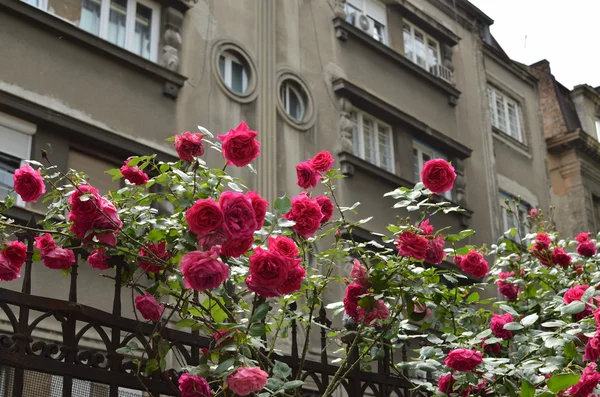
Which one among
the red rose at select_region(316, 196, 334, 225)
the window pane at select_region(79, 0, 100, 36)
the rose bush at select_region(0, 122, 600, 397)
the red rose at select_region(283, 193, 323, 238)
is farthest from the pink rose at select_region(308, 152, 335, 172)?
the window pane at select_region(79, 0, 100, 36)

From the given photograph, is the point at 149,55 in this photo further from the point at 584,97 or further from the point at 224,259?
the point at 584,97

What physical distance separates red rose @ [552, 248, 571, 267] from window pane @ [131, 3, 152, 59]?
20.2 feet

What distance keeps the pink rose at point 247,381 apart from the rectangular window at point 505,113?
1533 cm

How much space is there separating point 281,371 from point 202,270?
84cm

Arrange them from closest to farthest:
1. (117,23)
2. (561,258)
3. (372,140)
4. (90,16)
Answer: (561,258)
(90,16)
(117,23)
(372,140)

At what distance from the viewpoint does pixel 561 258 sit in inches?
286

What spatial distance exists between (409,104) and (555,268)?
8325 mm

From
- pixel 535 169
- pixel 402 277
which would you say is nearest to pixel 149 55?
pixel 402 277

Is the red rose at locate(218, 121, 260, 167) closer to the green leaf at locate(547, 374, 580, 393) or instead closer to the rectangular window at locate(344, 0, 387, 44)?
the green leaf at locate(547, 374, 580, 393)

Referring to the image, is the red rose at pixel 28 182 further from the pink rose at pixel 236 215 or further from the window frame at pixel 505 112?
the window frame at pixel 505 112

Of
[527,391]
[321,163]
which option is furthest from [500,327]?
[321,163]

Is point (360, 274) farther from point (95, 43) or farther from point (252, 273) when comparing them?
point (95, 43)

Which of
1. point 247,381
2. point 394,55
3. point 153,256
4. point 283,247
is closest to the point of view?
point 247,381

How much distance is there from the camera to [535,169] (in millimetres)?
19578
